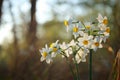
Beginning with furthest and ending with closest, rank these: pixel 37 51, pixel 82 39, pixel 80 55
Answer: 1. pixel 37 51
2. pixel 80 55
3. pixel 82 39

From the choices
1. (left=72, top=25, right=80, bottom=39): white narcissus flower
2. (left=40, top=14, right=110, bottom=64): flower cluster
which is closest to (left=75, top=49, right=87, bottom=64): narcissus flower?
(left=40, top=14, right=110, bottom=64): flower cluster

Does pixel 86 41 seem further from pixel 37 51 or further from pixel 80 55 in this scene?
pixel 37 51

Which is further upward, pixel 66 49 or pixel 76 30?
pixel 76 30

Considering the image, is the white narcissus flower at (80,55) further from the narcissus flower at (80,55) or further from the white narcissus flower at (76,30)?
the white narcissus flower at (76,30)

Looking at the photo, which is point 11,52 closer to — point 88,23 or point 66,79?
point 66,79

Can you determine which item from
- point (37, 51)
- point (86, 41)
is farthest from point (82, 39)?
point (37, 51)

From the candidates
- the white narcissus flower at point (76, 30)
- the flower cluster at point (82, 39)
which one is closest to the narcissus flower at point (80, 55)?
the flower cluster at point (82, 39)

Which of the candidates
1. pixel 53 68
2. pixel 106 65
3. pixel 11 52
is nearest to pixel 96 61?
pixel 106 65

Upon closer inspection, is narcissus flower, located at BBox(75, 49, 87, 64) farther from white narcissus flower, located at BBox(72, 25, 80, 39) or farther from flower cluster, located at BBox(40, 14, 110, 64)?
white narcissus flower, located at BBox(72, 25, 80, 39)

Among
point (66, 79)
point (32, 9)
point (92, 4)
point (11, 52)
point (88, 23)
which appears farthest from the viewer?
point (92, 4)
